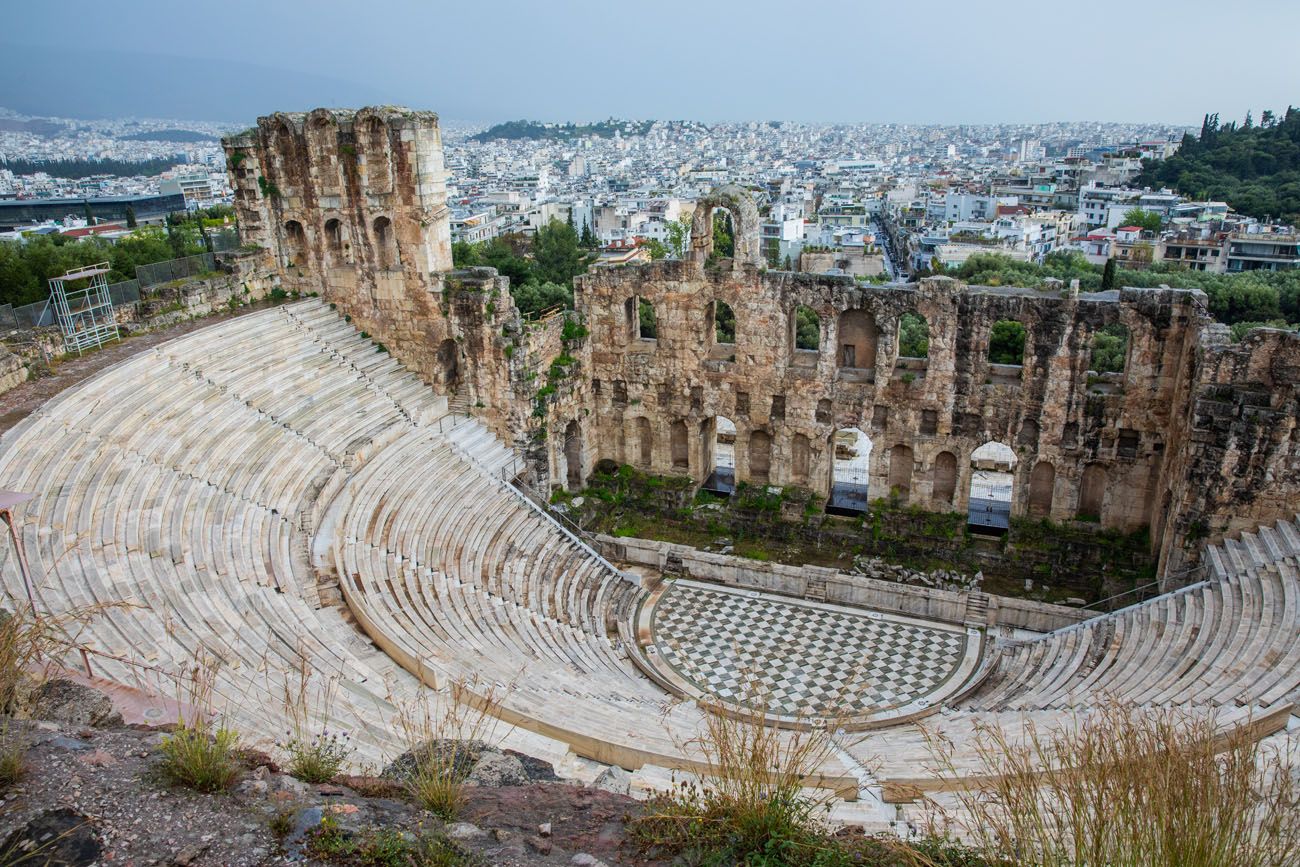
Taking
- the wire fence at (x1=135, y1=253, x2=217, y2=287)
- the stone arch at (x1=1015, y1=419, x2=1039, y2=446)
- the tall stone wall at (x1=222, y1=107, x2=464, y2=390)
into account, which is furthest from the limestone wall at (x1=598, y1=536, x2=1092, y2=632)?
the wire fence at (x1=135, y1=253, x2=217, y2=287)

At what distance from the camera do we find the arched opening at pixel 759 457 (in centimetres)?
2619

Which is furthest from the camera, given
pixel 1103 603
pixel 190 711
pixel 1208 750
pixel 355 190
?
pixel 355 190

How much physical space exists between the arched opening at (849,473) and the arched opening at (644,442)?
5610mm

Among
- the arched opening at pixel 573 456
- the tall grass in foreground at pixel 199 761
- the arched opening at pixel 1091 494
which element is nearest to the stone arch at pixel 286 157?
the arched opening at pixel 573 456

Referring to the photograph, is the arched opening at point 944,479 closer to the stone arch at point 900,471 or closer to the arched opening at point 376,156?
the stone arch at point 900,471

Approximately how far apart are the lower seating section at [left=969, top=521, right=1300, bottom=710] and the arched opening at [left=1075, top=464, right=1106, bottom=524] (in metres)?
4.35

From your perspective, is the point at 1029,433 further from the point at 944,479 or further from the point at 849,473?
the point at 849,473

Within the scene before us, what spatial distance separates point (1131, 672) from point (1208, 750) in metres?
10.9

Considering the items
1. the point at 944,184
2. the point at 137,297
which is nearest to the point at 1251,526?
the point at 137,297

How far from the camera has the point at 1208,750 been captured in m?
6.24

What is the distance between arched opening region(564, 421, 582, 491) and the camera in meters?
26.9

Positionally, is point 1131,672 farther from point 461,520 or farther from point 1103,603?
point 461,520

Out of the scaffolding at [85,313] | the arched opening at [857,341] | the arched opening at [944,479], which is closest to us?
the scaffolding at [85,313]

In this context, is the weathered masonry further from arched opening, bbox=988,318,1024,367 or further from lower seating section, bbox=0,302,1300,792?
arched opening, bbox=988,318,1024,367
